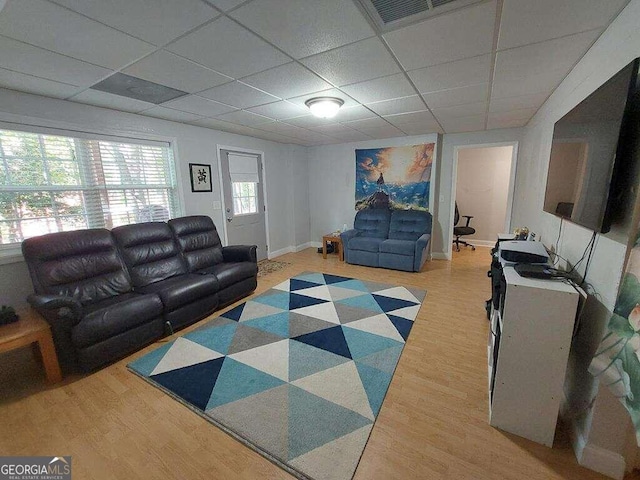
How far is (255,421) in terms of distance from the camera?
1.64 meters

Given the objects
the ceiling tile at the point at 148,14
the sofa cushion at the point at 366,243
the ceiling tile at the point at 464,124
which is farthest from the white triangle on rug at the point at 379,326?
the ceiling tile at the point at 464,124

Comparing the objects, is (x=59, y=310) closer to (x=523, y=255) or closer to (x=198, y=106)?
(x=198, y=106)

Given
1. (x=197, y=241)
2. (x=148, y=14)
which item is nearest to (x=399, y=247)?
(x=197, y=241)

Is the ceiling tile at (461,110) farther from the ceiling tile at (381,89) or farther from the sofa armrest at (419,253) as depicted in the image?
the sofa armrest at (419,253)

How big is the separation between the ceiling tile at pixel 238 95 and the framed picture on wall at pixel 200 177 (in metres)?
1.41

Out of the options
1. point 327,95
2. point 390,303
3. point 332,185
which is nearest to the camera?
point 327,95

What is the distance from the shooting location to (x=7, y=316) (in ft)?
6.48

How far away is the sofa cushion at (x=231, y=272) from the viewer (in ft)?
10.1

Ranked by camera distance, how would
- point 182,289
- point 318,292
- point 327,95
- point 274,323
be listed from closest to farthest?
1. point 327,95
2. point 182,289
3. point 274,323
4. point 318,292

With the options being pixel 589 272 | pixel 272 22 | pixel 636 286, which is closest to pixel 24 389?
pixel 272 22

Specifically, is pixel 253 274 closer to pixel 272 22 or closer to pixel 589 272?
pixel 272 22

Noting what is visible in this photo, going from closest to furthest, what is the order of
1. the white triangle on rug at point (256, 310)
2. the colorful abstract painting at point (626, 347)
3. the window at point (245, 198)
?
the colorful abstract painting at point (626, 347) → the white triangle on rug at point (256, 310) → the window at point (245, 198)

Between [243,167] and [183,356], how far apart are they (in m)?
3.25

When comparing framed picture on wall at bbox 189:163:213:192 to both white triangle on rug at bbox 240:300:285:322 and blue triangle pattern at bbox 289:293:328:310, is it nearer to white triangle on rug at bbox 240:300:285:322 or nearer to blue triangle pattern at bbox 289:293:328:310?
white triangle on rug at bbox 240:300:285:322
